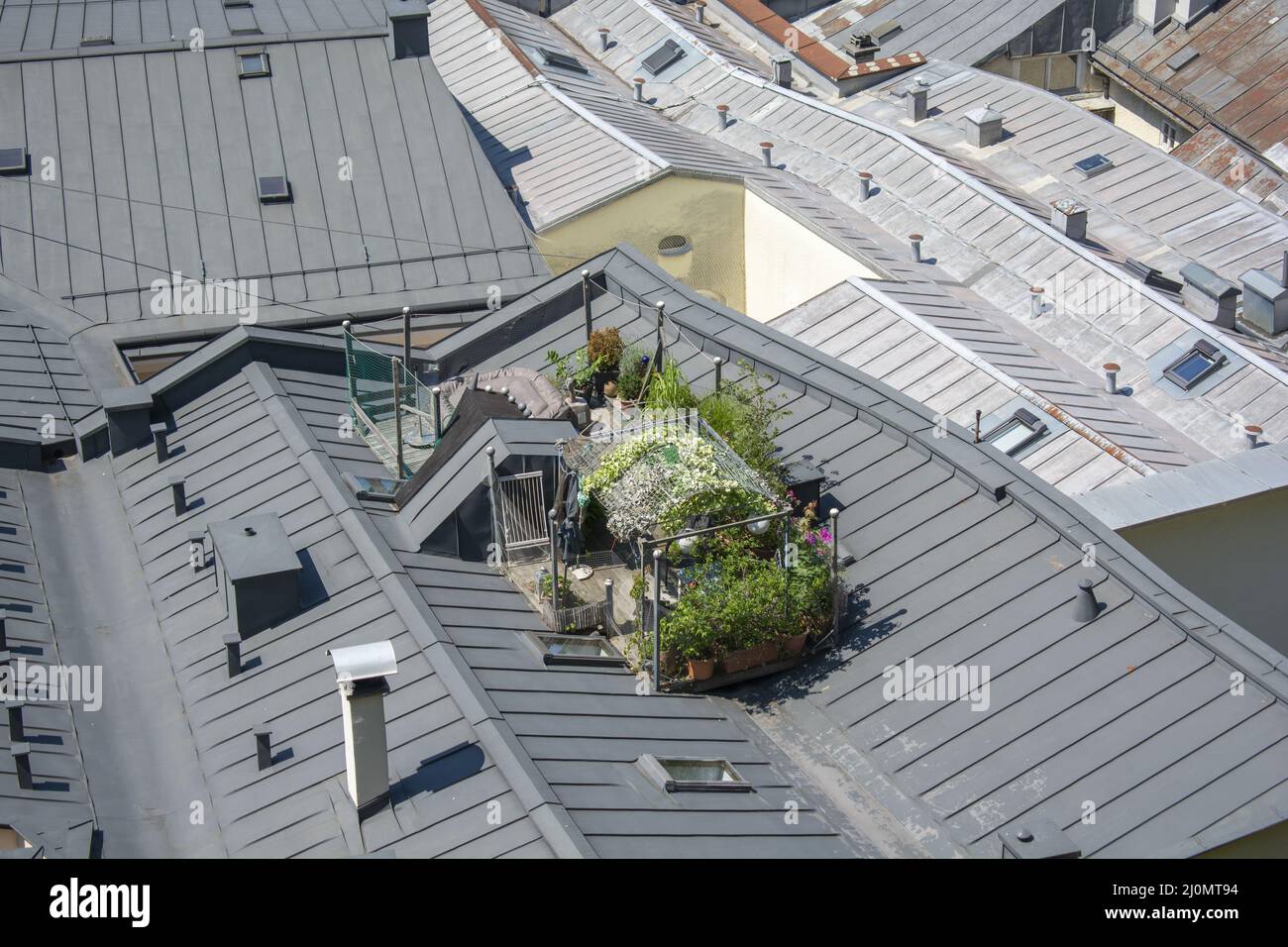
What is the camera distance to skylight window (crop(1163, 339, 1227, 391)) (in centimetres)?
3922

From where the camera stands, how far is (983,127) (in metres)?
49.8

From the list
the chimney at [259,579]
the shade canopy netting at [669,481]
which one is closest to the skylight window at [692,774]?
the shade canopy netting at [669,481]

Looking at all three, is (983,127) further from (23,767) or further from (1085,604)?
(23,767)

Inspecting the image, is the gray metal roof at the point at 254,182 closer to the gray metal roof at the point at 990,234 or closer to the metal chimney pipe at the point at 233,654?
the metal chimney pipe at the point at 233,654

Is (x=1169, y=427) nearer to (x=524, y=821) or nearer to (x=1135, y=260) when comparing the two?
(x=1135, y=260)

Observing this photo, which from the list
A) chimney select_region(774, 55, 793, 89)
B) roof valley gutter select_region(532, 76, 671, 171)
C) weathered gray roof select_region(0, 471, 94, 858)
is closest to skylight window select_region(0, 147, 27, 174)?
weathered gray roof select_region(0, 471, 94, 858)

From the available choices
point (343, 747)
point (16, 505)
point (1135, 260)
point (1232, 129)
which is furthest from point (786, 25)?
point (343, 747)

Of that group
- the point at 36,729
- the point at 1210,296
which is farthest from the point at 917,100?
the point at 36,729

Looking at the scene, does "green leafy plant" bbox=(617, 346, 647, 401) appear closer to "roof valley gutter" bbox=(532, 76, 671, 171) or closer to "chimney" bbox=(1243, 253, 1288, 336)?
"roof valley gutter" bbox=(532, 76, 671, 171)

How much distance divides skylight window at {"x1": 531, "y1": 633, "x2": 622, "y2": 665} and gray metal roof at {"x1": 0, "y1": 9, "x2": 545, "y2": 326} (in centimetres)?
1221

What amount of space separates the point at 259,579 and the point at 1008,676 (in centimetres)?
996

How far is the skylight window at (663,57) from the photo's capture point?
184 feet

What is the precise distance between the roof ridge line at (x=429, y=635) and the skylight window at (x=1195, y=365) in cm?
2076

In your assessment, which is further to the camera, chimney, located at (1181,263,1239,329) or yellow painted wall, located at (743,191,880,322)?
yellow painted wall, located at (743,191,880,322)
